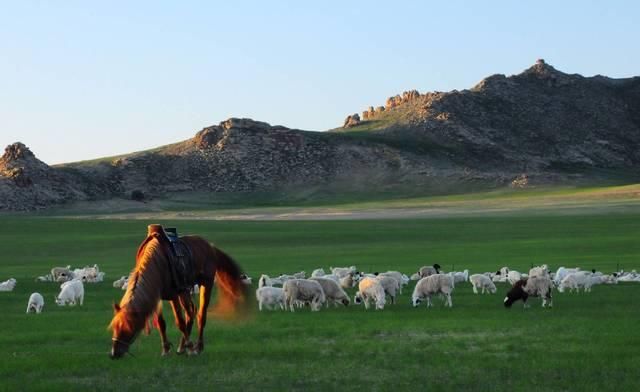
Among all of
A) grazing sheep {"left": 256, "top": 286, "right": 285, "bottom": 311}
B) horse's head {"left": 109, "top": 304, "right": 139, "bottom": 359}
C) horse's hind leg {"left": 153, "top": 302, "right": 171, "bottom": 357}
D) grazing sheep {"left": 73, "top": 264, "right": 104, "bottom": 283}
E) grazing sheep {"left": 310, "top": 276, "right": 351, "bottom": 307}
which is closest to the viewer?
horse's head {"left": 109, "top": 304, "right": 139, "bottom": 359}

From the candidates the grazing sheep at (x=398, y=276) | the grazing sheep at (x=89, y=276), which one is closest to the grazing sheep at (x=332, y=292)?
the grazing sheep at (x=398, y=276)

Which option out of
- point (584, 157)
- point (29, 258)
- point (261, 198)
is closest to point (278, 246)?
point (29, 258)

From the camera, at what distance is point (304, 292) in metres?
25.5

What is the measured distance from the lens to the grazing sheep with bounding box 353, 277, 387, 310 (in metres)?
25.5

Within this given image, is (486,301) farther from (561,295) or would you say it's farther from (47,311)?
(47,311)

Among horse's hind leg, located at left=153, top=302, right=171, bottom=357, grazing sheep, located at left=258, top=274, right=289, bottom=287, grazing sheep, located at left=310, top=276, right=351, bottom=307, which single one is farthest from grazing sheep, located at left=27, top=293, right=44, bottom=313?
horse's hind leg, located at left=153, top=302, right=171, bottom=357

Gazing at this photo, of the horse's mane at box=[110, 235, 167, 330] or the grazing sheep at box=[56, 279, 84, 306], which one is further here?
the grazing sheep at box=[56, 279, 84, 306]

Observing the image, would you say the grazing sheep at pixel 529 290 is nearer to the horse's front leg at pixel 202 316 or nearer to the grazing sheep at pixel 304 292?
the grazing sheep at pixel 304 292

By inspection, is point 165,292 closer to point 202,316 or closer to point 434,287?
point 202,316

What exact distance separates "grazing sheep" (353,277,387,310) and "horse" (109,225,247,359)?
8.33 meters

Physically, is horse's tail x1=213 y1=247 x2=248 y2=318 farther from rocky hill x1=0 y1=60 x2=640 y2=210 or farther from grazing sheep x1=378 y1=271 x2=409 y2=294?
rocky hill x1=0 y1=60 x2=640 y2=210

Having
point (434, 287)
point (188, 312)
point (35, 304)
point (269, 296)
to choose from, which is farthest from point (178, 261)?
point (35, 304)

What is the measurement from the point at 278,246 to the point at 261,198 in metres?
89.9

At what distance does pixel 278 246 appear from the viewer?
67312mm
